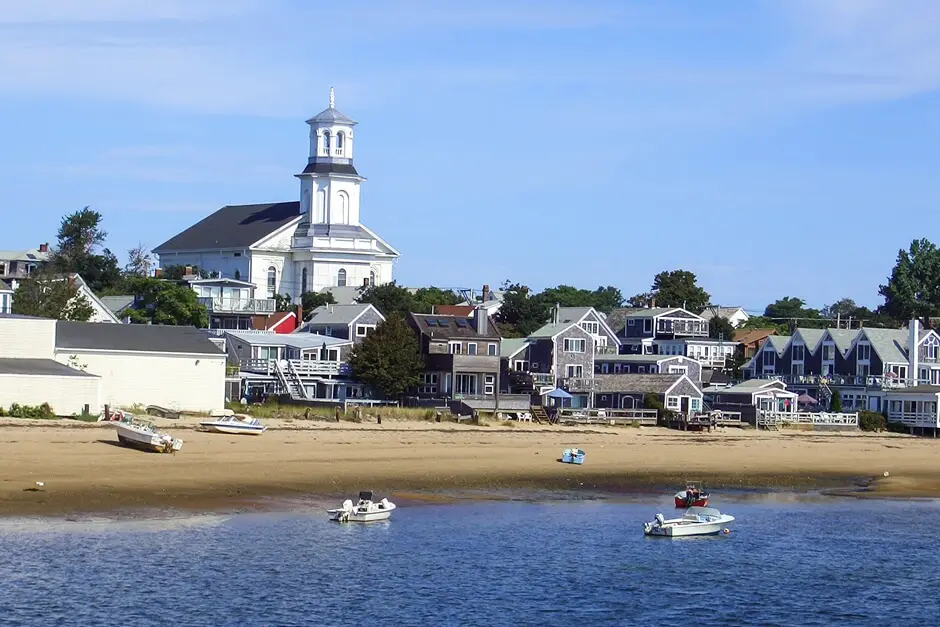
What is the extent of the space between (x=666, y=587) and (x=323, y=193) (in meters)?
102

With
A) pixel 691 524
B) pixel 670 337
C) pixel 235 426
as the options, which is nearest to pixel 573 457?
pixel 235 426

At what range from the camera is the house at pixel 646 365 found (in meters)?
92.6

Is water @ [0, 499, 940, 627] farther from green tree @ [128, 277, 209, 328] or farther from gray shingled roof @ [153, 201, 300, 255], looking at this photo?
gray shingled roof @ [153, 201, 300, 255]

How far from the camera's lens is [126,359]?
6569 centimetres

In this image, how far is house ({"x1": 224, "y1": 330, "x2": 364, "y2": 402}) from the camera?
260ft

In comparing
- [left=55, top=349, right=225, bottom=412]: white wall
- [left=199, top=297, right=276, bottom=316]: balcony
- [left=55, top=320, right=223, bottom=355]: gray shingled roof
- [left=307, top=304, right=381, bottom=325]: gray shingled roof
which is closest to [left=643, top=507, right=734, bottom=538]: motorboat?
[left=55, top=349, right=225, bottom=412]: white wall

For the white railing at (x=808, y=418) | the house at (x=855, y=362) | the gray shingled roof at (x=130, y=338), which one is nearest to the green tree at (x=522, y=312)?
the house at (x=855, y=362)

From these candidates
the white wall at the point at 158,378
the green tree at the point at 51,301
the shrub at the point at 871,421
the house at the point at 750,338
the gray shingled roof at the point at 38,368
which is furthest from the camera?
the house at the point at 750,338

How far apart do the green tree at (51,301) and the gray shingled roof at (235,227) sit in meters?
46.8

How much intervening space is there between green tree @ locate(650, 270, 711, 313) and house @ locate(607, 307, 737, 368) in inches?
744

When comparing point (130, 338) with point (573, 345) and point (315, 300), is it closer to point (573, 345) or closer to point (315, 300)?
point (573, 345)

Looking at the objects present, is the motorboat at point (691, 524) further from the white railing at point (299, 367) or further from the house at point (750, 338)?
the house at point (750, 338)

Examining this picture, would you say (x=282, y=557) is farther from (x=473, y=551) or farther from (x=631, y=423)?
(x=631, y=423)

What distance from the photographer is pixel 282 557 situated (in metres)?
36.0
